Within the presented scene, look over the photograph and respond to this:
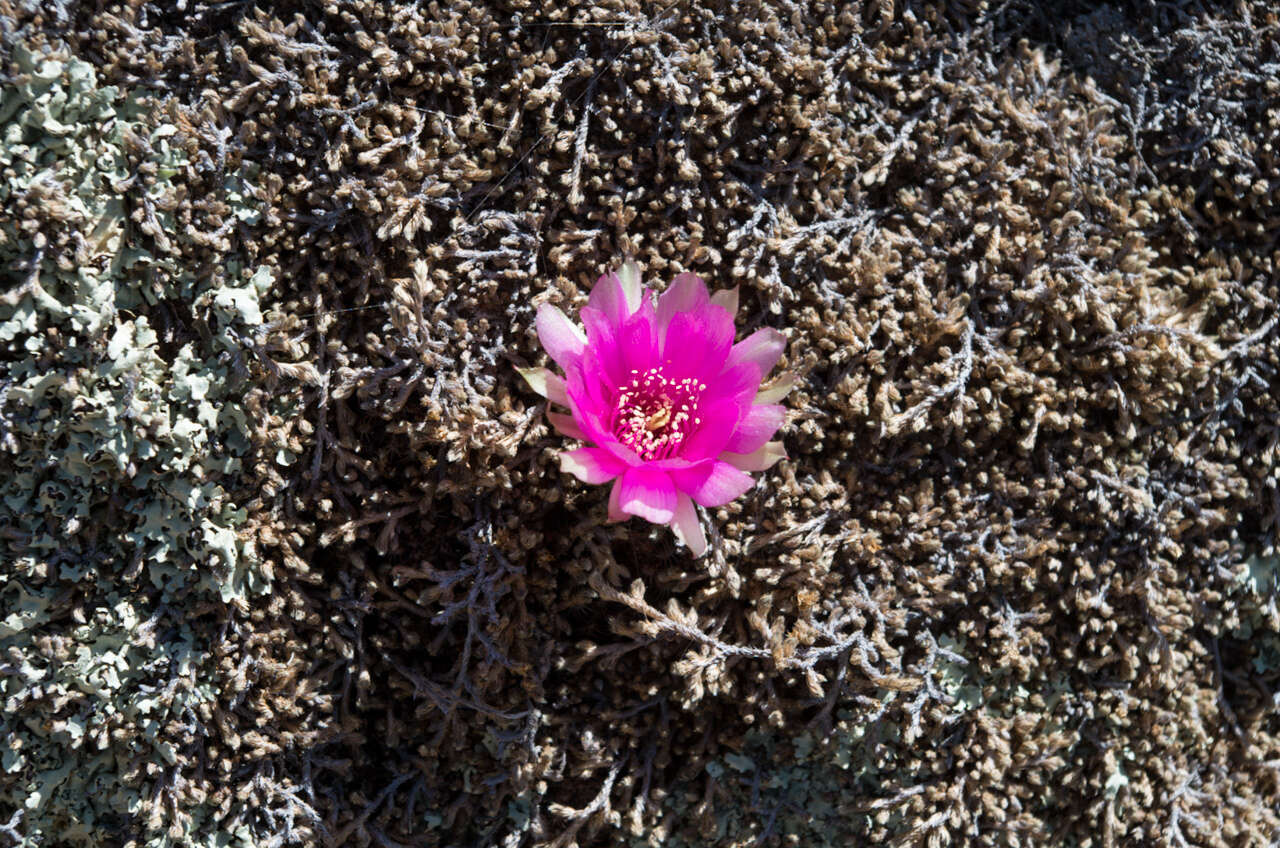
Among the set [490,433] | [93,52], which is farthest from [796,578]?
[93,52]

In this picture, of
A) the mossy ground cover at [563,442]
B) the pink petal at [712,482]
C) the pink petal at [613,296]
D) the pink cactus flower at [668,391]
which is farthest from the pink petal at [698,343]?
the mossy ground cover at [563,442]

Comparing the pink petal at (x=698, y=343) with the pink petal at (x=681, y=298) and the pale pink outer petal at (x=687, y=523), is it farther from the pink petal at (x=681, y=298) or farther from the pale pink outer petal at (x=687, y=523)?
the pale pink outer petal at (x=687, y=523)

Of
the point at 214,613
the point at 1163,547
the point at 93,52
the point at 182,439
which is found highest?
the point at 93,52

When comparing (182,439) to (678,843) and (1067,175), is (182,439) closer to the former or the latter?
(678,843)

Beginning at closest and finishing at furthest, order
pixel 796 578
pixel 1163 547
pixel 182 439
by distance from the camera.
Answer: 1. pixel 182 439
2. pixel 796 578
3. pixel 1163 547

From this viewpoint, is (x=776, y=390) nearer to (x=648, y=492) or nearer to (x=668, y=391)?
(x=668, y=391)
